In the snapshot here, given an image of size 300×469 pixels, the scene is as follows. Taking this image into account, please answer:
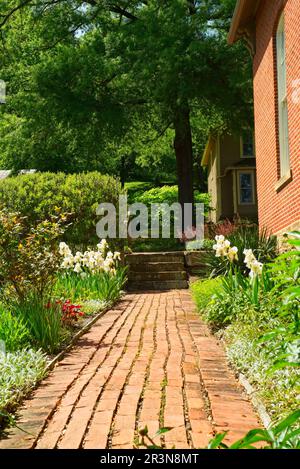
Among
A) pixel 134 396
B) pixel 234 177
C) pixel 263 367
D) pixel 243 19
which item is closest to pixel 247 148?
pixel 234 177

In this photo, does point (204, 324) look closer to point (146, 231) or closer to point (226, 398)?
point (226, 398)

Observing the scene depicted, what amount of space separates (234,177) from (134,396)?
951 inches

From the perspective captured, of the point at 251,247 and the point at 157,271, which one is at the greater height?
the point at 251,247

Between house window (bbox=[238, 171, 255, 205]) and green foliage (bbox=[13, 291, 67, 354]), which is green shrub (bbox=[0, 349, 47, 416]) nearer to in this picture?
green foliage (bbox=[13, 291, 67, 354])

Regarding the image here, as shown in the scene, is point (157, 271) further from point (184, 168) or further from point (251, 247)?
point (184, 168)

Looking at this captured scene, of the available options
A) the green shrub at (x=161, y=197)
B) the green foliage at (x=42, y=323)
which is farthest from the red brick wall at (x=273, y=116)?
the green shrub at (x=161, y=197)

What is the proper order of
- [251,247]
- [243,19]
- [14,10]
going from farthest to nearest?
[14,10]
[243,19]
[251,247]

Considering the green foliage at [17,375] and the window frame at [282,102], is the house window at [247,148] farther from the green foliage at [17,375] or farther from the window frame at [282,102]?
the green foliage at [17,375]

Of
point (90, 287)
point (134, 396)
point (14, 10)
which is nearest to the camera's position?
point (134, 396)

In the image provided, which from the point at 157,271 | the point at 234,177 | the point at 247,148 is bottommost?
the point at 157,271

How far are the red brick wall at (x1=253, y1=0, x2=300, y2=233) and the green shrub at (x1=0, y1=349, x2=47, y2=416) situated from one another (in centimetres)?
525

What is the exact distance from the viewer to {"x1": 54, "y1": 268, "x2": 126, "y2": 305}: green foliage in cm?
1005

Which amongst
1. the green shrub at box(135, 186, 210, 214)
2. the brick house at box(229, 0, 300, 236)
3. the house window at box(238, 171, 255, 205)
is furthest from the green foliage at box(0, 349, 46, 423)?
the house window at box(238, 171, 255, 205)

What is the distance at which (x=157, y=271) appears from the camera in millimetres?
14797
